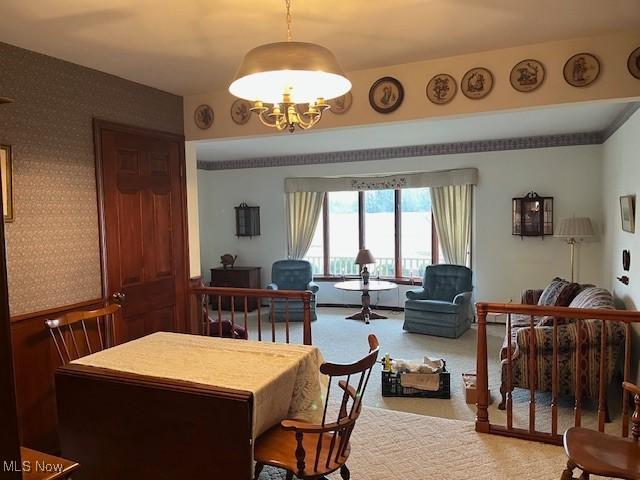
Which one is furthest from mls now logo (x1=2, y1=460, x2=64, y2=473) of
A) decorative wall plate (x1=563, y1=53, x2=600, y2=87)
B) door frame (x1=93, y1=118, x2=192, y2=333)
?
decorative wall plate (x1=563, y1=53, x2=600, y2=87)

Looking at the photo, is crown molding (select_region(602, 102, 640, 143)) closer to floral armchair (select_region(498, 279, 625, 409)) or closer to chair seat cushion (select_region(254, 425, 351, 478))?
floral armchair (select_region(498, 279, 625, 409))

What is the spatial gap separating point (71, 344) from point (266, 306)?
4982 mm

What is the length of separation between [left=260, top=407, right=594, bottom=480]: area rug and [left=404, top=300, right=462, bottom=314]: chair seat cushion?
2.93 meters

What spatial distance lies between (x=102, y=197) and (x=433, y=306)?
4.19m

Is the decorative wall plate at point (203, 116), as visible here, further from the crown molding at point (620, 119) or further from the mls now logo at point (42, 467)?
the crown molding at point (620, 119)

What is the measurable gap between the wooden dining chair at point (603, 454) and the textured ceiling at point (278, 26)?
194 cm

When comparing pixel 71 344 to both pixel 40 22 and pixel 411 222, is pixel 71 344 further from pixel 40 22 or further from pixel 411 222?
pixel 411 222

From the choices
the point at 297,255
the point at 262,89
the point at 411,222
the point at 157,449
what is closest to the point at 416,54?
the point at 262,89

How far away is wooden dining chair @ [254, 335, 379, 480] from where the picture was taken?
1899mm

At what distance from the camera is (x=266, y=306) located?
8.02 m

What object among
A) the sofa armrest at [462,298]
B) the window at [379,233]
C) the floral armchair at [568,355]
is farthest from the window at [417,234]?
the floral armchair at [568,355]

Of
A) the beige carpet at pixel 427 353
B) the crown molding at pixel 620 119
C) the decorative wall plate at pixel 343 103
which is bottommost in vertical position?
the beige carpet at pixel 427 353

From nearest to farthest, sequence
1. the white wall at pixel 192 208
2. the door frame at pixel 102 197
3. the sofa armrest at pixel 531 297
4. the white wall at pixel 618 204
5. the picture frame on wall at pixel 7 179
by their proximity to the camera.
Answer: the picture frame on wall at pixel 7 179
the door frame at pixel 102 197
the white wall at pixel 618 204
the white wall at pixel 192 208
the sofa armrest at pixel 531 297

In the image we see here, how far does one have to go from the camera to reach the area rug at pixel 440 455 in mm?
2545
